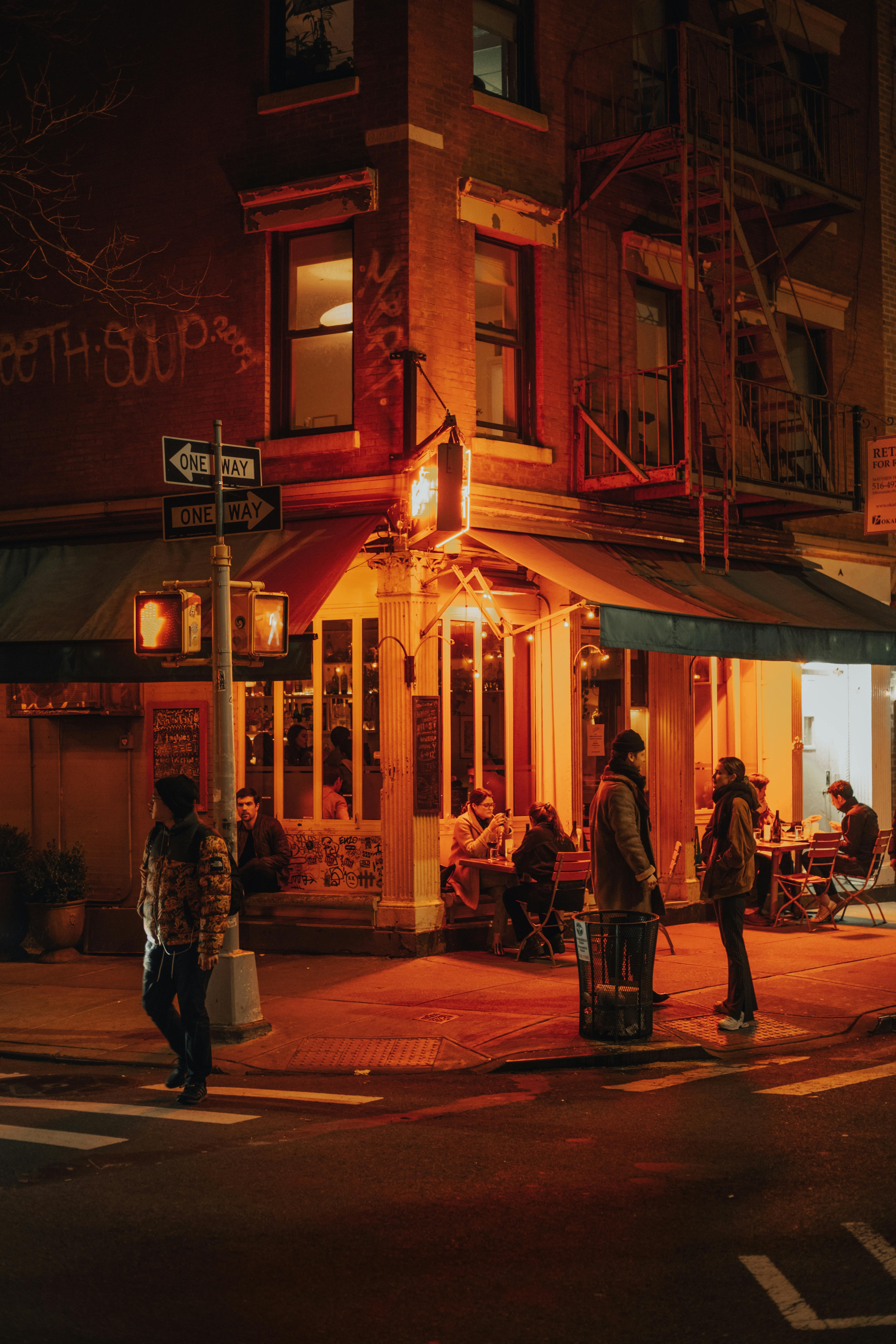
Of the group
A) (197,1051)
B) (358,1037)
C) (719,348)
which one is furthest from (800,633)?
(197,1051)

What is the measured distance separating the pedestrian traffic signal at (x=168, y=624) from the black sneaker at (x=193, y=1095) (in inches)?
119

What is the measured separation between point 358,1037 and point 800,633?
273 inches

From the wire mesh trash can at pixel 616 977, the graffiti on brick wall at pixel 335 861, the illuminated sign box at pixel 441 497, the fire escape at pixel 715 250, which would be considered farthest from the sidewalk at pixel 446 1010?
the fire escape at pixel 715 250

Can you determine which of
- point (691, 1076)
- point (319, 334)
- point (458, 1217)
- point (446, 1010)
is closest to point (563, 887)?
point (446, 1010)

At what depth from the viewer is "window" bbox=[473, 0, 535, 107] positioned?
13.6 m

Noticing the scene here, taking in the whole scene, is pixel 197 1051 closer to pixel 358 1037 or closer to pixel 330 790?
pixel 358 1037

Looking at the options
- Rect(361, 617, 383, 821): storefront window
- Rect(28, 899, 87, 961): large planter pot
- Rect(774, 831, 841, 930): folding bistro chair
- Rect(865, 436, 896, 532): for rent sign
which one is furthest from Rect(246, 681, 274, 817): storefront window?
Rect(865, 436, 896, 532): for rent sign

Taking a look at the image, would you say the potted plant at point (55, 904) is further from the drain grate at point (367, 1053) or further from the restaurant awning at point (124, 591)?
the drain grate at point (367, 1053)

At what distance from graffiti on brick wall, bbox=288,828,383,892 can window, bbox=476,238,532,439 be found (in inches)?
165

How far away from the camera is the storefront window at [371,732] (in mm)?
12938

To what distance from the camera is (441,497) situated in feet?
37.9

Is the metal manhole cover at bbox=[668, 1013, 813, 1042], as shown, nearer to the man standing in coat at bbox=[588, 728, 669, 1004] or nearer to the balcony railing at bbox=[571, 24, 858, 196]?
the man standing in coat at bbox=[588, 728, 669, 1004]

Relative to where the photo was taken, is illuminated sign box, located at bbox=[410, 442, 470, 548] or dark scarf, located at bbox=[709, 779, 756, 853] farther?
illuminated sign box, located at bbox=[410, 442, 470, 548]

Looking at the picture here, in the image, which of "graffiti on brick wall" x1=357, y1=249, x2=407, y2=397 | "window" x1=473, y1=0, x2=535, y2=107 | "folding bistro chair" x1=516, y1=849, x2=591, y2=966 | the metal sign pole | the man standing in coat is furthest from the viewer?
"window" x1=473, y1=0, x2=535, y2=107
